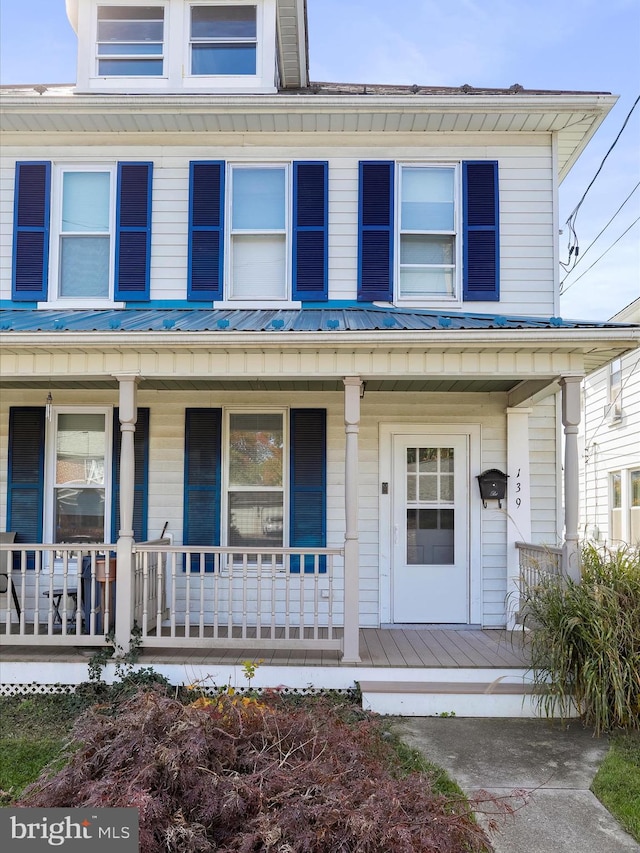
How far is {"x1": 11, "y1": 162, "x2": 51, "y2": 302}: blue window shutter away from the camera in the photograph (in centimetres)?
727

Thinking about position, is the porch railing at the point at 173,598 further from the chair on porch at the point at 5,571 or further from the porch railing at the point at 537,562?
the porch railing at the point at 537,562

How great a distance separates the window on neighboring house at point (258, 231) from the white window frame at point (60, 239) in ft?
4.21

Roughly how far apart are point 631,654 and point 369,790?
9.53 feet

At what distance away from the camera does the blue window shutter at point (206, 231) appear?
721 cm

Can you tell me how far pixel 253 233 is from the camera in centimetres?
726

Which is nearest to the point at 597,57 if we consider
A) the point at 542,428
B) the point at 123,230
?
the point at 542,428

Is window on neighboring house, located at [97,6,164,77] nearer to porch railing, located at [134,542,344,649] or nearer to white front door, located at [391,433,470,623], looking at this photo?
white front door, located at [391,433,470,623]

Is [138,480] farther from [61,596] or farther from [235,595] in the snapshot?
[235,595]

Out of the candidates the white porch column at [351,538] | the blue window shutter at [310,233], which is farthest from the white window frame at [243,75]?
the white porch column at [351,538]

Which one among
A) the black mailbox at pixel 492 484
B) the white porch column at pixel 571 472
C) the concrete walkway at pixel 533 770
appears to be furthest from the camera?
the black mailbox at pixel 492 484

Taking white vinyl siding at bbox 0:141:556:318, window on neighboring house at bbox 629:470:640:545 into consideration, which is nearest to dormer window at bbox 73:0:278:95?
white vinyl siding at bbox 0:141:556:318

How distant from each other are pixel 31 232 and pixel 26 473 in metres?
→ 2.57

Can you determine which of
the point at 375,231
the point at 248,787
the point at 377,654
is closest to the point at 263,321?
the point at 375,231

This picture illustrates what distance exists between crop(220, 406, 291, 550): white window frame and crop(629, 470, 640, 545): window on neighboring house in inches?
278
